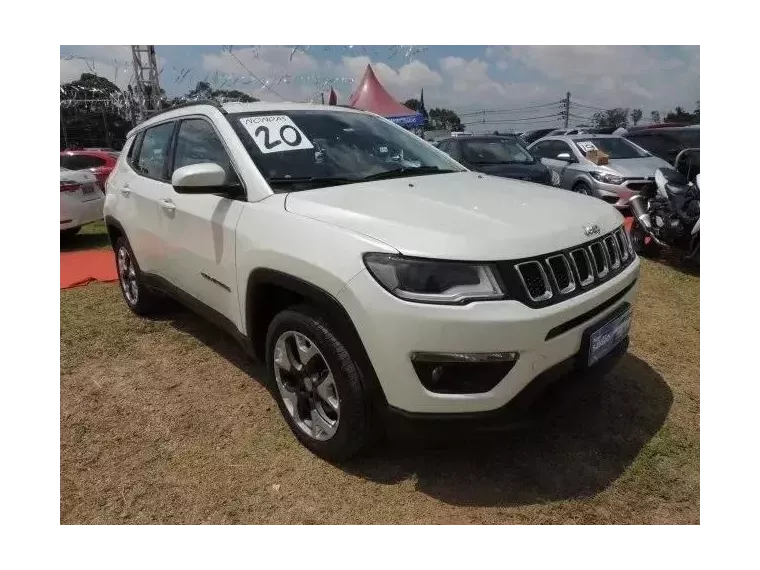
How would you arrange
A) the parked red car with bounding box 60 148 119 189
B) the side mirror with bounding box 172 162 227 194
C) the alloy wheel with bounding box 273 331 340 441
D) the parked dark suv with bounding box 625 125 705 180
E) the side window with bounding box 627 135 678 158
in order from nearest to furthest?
1. the alloy wheel with bounding box 273 331 340 441
2. the side mirror with bounding box 172 162 227 194
3. the parked dark suv with bounding box 625 125 705 180
4. the parked red car with bounding box 60 148 119 189
5. the side window with bounding box 627 135 678 158

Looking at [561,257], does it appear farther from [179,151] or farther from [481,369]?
[179,151]

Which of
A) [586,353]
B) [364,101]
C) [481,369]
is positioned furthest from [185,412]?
[364,101]

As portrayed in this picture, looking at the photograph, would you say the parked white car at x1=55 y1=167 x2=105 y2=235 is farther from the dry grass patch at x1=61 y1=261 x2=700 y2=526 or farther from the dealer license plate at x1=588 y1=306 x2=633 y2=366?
the dealer license plate at x1=588 y1=306 x2=633 y2=366

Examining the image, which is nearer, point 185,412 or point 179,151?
point 185,412

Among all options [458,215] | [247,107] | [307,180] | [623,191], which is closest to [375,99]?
[623,191]

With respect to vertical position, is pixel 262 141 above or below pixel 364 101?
below

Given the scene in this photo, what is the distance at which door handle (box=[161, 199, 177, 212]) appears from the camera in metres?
3.41

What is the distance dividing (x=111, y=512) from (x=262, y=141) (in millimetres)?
1997

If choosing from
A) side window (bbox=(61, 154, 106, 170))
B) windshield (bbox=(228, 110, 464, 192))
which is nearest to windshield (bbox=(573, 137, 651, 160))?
windshield (bbox=(228, 110, 464, 192))

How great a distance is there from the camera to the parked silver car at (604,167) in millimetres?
8305

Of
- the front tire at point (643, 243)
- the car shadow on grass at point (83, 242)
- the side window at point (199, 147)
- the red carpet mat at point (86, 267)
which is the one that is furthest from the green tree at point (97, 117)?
the front tire at point (643, 243)

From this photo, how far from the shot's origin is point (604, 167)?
8656 mm

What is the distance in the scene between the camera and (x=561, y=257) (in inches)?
87.9

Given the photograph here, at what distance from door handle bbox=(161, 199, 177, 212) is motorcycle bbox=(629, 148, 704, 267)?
4.90m
